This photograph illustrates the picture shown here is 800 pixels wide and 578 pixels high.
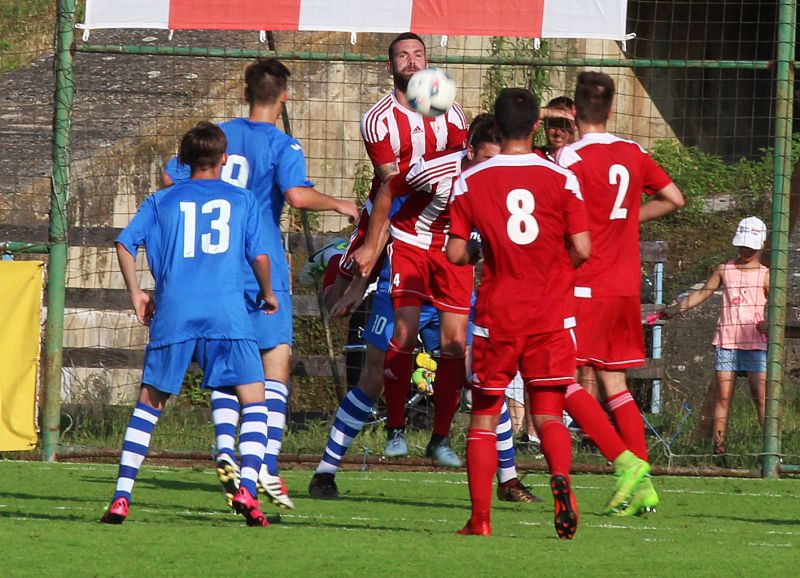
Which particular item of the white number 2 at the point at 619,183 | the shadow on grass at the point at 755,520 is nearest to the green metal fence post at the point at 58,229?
the white number 2 at the point at 619,183

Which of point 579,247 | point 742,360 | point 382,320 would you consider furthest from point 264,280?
point 742,360

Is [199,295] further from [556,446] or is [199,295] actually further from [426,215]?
[426,215]

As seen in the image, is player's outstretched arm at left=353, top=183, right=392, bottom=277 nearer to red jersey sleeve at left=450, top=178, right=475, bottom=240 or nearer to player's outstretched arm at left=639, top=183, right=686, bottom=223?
player's outstretched arm at left=639, top=183, right=686, bottom=223

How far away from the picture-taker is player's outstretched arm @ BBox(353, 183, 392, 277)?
759 cm

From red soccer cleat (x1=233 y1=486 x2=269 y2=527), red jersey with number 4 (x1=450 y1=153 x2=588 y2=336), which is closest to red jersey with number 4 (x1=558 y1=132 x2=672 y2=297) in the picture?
red jersey with number 4 (x1=450 y1=153 x2=588 y2=336)

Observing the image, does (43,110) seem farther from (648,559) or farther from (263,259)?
(648,559)

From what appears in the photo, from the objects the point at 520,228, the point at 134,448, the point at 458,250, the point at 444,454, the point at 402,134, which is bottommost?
the point at 444,454

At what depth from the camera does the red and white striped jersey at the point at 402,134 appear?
8297 millimetres

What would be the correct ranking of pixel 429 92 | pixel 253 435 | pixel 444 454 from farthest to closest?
pixel 444 454 < pixel 429 92 < pixel 253 435

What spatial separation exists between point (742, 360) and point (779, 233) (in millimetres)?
1736

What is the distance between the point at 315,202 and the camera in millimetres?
7367

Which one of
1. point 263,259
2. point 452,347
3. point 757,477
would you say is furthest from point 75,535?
point 757,477

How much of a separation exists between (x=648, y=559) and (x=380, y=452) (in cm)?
476

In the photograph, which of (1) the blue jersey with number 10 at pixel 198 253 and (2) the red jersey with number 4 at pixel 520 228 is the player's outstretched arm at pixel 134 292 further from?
(2) the red jersey with number 4 at pixel 520 228
